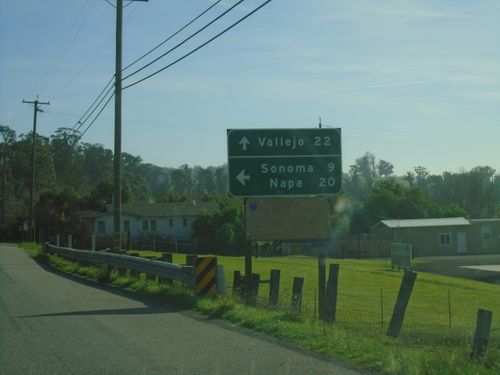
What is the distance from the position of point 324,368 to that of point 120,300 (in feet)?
28.0

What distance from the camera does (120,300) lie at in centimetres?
1584

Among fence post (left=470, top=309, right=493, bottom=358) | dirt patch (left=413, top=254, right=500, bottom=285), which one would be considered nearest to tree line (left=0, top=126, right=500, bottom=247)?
dirt patch (left=413, top=254, right=500, bottom=285)

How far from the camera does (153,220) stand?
7225cm

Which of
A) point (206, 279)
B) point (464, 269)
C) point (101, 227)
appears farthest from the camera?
point (101, 227)

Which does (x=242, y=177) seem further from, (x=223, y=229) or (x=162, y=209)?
(x=162, y=209)

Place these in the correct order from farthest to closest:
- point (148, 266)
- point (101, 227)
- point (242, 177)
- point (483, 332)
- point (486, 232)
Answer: point (101, 227)
point (486, 232)
point (148, 266)
point (242, 177)
point (483, 332)

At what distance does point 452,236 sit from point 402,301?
49.5 metres

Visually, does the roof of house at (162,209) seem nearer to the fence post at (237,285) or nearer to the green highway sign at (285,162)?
the fence post at (237,285)

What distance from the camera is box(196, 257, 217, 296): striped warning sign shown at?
49.0 feet

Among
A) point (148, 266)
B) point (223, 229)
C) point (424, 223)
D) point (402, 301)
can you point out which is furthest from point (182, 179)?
point (402, 301)

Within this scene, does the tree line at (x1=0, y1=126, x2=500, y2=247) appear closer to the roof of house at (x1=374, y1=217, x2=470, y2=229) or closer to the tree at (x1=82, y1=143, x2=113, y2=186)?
the tree at (x1=82, y1=143, x2=113, y2=186)

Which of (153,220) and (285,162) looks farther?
(153,220)

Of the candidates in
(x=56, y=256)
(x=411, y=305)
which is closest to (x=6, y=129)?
(x=56, y=256)

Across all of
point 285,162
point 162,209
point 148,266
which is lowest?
point 148,266
